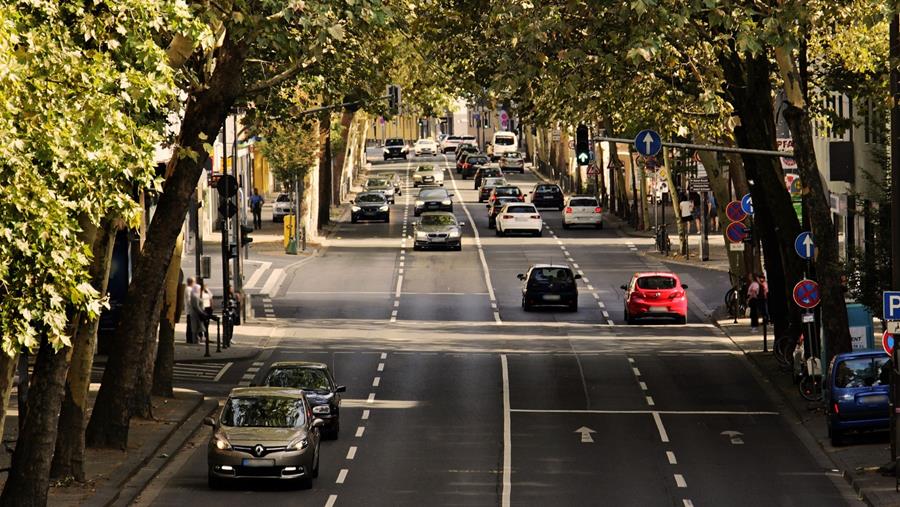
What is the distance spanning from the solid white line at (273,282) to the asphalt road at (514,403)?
479mm

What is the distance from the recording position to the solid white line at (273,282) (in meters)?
59.4

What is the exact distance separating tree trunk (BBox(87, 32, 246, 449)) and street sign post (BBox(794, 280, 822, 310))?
11916 millimetres

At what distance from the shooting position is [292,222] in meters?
70.6

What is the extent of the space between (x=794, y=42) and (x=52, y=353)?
11.1 meters

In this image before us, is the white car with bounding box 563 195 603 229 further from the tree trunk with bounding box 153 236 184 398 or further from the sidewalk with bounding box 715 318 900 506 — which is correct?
the tree trunk with bounding box 153 236 184 398

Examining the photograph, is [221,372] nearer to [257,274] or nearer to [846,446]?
[846,446]

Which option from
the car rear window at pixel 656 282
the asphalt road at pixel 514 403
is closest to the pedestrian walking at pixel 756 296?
the asphalt road at pixel 514 403

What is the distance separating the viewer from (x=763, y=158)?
38375mm

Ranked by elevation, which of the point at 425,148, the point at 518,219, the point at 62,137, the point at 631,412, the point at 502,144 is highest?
the point at 425,148

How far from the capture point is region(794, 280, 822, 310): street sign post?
35.2m

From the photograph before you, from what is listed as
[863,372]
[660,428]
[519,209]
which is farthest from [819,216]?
[519,209]

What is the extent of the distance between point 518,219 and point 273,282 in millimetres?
18936

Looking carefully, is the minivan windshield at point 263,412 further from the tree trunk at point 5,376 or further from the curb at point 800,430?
the curb at point 800,430

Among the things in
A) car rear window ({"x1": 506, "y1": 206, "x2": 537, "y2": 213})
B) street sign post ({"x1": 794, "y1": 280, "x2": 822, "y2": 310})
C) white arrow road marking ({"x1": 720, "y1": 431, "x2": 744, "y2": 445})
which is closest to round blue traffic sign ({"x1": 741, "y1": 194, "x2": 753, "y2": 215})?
street sign post ({"x1": 794, "y1": 280, "x2": 822, "y2": 310})
